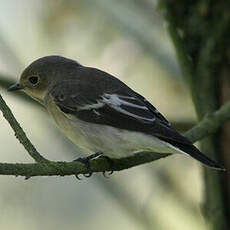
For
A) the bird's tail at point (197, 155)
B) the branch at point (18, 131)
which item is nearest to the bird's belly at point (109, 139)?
the bird's tail at point (197, 155)

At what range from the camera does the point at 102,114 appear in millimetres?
3633

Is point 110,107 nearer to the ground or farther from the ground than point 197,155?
farther from the ground

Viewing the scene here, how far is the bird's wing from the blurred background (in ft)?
1.55

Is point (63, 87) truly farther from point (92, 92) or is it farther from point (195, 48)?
point (195, 48)

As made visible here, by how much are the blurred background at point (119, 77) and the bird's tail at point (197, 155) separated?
3.05ft

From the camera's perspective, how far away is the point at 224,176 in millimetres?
4168

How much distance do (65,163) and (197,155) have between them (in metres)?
0.75

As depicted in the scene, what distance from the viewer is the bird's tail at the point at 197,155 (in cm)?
294

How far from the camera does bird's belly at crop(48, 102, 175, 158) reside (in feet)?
10.9

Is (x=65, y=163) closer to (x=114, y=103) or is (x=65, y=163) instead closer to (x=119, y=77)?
(x=114, y=103)

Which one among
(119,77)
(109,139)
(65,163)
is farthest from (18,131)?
(119,77)

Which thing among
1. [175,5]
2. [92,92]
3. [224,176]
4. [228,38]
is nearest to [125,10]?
[175,5]

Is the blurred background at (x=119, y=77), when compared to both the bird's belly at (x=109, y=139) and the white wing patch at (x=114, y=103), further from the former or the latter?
the bird's belly at (x=109, y=139)

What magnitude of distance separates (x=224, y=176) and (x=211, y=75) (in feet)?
2.50
